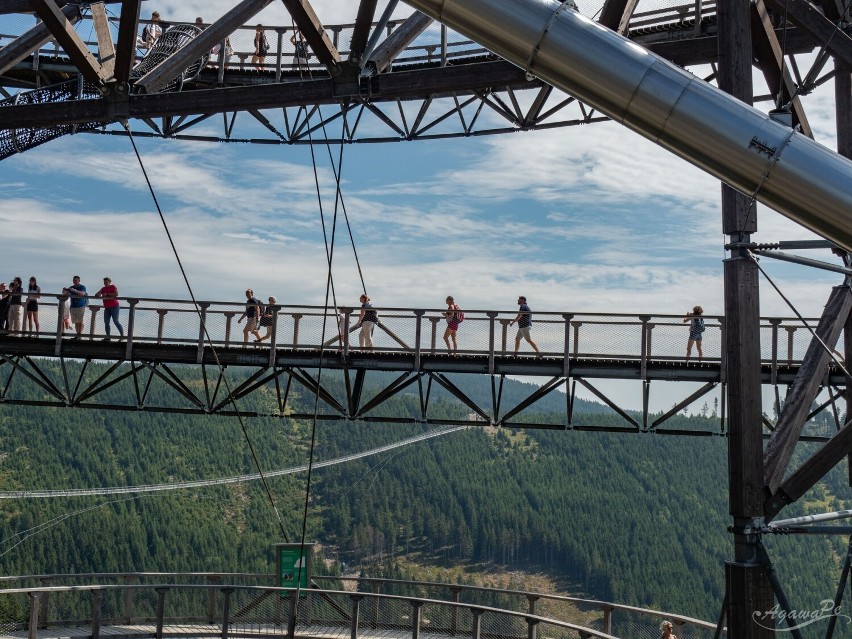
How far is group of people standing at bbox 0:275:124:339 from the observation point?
2250 centimetres

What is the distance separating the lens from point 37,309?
22.9m

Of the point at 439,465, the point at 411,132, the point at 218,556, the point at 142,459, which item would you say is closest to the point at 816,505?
the point at 439,465

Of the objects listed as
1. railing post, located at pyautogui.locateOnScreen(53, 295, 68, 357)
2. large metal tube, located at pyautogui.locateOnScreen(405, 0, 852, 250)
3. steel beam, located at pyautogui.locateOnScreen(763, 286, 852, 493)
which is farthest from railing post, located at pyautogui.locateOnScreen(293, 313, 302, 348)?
large metal tube, located at pyautogui.locateOnScreen(405, 0, 852, 250)

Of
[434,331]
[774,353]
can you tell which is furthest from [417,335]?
[774,353]

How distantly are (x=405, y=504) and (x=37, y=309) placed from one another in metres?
111

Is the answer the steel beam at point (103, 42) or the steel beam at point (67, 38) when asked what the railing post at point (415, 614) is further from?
the steel beam at point (103, 42)

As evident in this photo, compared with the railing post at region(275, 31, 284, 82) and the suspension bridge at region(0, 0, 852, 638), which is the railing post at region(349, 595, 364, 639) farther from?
the railing post at region(275, 31, 284, 82)

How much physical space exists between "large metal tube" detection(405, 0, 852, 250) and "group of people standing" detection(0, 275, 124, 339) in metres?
16.2

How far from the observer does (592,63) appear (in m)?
8.02

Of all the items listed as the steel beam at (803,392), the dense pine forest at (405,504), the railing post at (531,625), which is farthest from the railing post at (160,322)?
the dense pine forest at (405,504)

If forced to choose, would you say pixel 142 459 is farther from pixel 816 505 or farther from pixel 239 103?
pixel 239 103

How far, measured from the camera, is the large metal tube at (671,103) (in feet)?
25.4

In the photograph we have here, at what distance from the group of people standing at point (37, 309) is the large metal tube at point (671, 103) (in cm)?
1616

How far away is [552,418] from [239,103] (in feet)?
393
